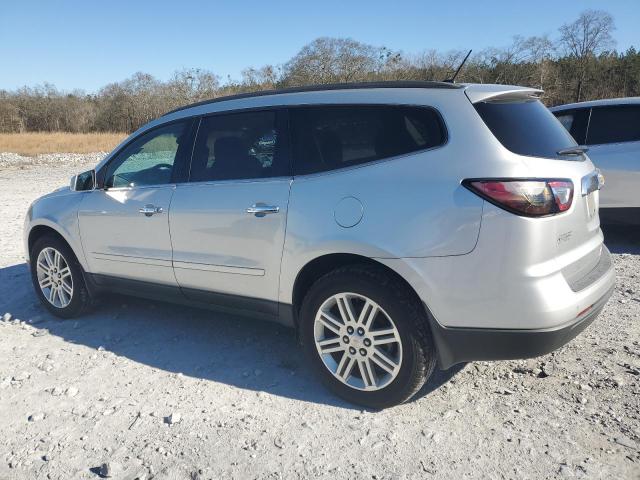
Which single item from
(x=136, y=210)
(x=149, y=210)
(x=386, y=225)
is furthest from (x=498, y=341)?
(x=136, y=210)

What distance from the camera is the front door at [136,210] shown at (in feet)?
13.4

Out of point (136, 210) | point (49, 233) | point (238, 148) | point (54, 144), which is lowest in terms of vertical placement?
point (54, 144)

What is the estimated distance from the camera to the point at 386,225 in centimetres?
289

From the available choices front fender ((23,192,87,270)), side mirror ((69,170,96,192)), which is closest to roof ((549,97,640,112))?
side mirror ((69,170,96,192))

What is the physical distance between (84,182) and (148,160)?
722 mm

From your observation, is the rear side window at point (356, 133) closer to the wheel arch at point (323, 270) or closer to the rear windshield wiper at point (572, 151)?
the wheel arch at point (323, 270)

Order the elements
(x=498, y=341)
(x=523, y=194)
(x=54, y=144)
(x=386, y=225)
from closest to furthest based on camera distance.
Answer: (x=523, y=194), (x=498, y=341), (x=386, y=225), (x=54, y=144)

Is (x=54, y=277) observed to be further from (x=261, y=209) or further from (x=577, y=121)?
(x=577, y=121)

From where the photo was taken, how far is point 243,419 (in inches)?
124

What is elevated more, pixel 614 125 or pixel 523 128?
pixel 523 128

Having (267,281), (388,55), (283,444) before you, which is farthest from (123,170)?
(388,55)

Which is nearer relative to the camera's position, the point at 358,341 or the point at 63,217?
the point at 358,341

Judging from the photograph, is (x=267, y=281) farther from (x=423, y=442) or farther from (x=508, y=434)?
(x=508, y=434)

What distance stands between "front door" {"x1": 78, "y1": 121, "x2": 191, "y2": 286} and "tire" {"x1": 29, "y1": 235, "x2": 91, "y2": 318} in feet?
1.01
